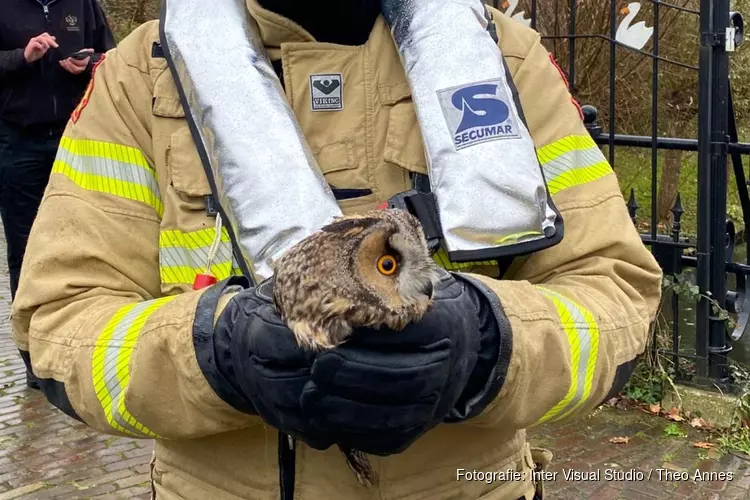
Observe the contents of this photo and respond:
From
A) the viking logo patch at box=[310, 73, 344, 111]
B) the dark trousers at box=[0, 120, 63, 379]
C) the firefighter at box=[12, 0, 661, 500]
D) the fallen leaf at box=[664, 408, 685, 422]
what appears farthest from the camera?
the dark trousers at box=[0, 120, 63, 379]

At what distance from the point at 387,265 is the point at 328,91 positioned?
82cm

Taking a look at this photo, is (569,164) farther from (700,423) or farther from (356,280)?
(700,423)

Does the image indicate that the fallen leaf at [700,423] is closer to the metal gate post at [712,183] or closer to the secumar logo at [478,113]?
the metal gate post at [712,183]

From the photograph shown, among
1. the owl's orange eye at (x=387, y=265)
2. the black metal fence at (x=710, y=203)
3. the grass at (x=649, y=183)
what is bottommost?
the grass at (x=649, y=183)

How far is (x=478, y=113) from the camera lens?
193 centimetres

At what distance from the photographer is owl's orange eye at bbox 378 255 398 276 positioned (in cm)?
133

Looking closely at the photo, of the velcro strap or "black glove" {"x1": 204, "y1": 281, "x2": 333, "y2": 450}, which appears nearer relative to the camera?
"black glove" {"x1": 204, "y1": 281, "x2": 333, "y2": 450}

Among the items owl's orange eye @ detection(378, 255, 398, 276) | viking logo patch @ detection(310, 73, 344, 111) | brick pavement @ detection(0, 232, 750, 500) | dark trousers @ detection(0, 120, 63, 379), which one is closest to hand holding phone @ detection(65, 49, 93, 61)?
dark trousers @ detection(0, 120, 63, 379)

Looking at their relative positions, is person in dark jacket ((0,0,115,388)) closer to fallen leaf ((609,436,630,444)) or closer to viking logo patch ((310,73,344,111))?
fallen leaf ((609,436,630,444))

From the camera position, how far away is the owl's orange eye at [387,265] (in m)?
1.33

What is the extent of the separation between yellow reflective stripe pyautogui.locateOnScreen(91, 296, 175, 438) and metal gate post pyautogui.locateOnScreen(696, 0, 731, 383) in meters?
4.19

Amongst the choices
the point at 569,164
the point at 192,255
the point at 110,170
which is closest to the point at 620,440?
the point at 569,164

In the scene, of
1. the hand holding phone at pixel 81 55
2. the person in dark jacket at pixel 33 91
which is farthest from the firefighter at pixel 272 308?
the person in dark jacket at pixel 33 91

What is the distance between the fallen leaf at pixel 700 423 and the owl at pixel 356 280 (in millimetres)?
4350
